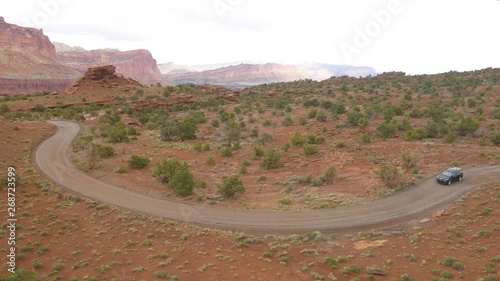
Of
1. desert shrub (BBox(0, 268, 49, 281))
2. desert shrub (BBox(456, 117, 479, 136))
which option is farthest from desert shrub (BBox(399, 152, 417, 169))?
desert shrub (BBox(0, 268, 49, 281))

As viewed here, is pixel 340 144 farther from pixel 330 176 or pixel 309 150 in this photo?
pixel 330 176

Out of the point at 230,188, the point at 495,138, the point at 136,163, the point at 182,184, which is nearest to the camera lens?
the point at 230,188

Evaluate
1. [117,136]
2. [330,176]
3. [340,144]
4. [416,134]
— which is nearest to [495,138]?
[416,134]

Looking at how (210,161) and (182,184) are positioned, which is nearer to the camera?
(182,184)

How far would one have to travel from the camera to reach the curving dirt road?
2061 cm

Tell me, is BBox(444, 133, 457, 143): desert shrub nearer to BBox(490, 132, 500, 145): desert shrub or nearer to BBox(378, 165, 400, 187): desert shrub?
BBox(490, 132, 500, 145): desert shrub

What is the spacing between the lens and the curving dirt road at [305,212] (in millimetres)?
20609

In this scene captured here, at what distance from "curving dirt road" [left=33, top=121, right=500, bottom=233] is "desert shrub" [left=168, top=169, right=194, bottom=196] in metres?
1.35

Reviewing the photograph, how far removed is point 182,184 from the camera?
26438mm

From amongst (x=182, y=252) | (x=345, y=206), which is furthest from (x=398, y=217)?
(x=182, y=252)

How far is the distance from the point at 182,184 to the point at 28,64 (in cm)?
15020

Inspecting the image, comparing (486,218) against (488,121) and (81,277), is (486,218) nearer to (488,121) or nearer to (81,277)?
(81,277)

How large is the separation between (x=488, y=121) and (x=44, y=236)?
53120 millimetres

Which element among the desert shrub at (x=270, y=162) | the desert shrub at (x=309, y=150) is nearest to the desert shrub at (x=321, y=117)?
the desert shrub at (x=309, y=150)
